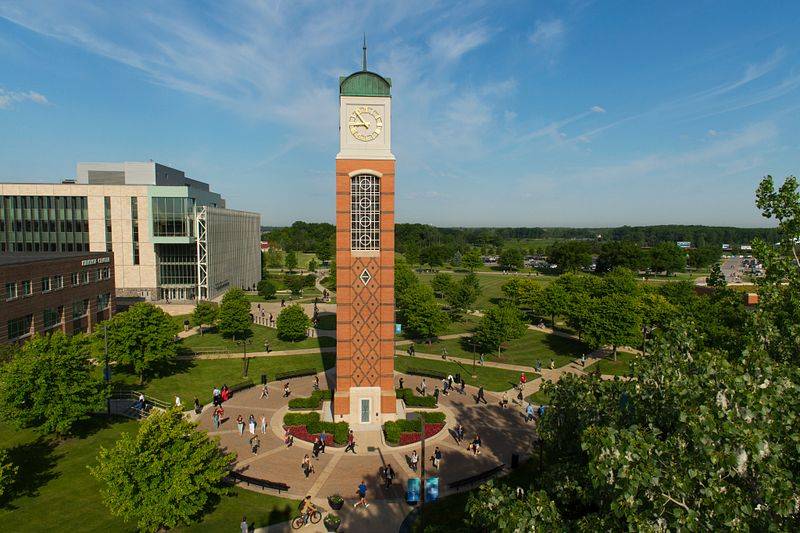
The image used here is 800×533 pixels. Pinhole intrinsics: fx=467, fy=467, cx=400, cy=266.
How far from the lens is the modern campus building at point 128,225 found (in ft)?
213

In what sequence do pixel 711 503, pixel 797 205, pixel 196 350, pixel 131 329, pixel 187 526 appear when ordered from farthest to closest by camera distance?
1. pixel 196 350
2. pixel 131 329
3. pixel 187 526
4. pixel 797 205
5. pixel 711 503

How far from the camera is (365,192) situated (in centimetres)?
2906

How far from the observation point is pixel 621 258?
389 ft

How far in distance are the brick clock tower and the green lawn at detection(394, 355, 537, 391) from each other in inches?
474

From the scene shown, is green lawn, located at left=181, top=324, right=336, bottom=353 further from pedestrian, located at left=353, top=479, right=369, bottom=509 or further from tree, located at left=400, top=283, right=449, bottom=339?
pedestrian, located at left=353, top=479, right=369, bottom=509

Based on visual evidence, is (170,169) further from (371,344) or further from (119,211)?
(371,344)

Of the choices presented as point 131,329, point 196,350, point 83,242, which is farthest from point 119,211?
point 131,329

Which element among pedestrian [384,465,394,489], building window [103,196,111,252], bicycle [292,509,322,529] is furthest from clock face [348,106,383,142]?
building window [103,196,111,252]

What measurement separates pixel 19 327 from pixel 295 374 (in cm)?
2397

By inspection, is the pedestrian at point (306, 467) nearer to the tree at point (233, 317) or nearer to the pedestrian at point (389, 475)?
the pedestrian at point (389, 475)

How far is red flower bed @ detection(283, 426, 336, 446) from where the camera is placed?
27.6m

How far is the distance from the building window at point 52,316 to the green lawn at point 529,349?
3572 centimetres

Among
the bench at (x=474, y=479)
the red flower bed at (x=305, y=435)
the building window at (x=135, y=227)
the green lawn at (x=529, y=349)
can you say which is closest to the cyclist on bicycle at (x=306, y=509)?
the bench at (x=474, y=479)

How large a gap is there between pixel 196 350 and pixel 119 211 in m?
31.5
